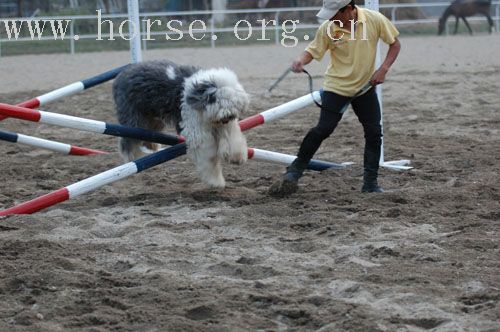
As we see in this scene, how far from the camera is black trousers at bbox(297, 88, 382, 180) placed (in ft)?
22.1

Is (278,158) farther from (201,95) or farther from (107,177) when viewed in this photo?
(107,177)

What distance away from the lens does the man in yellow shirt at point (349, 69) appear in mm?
6559

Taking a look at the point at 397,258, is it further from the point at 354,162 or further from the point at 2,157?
the point at 2,157

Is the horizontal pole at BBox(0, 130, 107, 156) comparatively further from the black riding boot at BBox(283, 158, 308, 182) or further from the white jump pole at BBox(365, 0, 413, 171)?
the white jump pole at BBox(365, 0, 413, 171)

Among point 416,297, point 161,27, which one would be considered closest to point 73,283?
point 416,297

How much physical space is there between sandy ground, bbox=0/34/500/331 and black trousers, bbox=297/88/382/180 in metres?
0.29

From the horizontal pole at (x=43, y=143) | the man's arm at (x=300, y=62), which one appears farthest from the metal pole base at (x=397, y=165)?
the horizontal pole at (x=43, y=143)

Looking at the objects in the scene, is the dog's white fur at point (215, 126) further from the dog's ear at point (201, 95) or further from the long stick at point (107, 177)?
the long stick at point (107, 177)

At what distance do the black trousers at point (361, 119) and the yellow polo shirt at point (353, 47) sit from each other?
0.31ft

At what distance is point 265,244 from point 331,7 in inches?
75.2

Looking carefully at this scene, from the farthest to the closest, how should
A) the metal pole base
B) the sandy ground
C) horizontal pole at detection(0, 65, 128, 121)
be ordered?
horizontal pole at detection(0, 65, 128, 121), the metal pole base, the sandy ground

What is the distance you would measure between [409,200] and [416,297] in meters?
2.14

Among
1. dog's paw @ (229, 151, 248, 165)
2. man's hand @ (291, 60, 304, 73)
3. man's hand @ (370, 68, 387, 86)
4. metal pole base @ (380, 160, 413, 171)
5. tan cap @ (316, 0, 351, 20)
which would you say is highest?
tan cap @ (316, 0, 351, 20)

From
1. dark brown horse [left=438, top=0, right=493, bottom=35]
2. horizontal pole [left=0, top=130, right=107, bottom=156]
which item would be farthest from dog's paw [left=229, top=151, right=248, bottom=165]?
dark brown horse [left=438, top=0, right=493, bottom=35]
